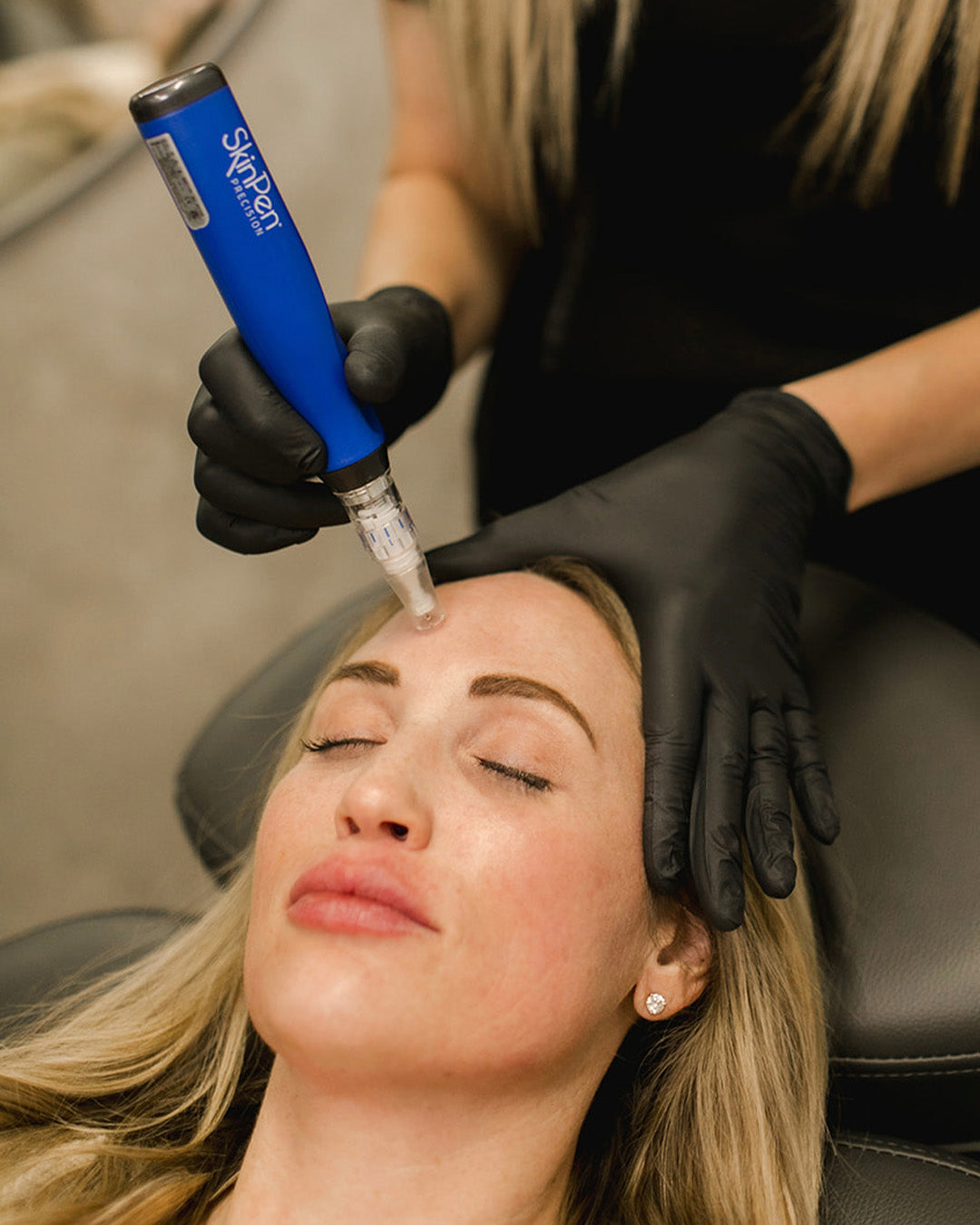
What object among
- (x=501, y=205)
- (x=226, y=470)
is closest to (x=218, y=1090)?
(x=226, y=470)

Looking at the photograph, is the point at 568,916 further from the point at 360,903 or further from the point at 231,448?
the point at 231,448

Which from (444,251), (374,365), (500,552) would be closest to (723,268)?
(444,251)

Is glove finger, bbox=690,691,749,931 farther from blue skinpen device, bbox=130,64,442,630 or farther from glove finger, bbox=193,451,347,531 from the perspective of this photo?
glove finger, bbox=193,451,347,531

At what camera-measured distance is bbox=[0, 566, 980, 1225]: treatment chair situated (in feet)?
3.53

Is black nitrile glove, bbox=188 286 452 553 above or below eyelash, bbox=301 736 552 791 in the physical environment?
above

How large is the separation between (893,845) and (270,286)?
2.77 ft

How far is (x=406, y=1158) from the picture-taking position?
96cm

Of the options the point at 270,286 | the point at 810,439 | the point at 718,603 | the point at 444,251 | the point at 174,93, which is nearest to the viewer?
the point at 174,93

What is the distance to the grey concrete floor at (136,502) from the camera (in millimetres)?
2307

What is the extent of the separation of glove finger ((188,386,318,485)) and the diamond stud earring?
0.60 metres

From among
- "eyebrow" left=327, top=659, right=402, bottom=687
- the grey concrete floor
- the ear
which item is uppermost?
"eyebrow" left=327, top=659, right=402, bottom=687

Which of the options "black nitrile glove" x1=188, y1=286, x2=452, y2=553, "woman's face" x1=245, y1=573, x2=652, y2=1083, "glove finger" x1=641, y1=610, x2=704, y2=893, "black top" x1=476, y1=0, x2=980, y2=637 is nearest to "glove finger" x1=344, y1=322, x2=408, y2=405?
"black nitrile glove" x1=188, y1=286, x2=452, y2=553

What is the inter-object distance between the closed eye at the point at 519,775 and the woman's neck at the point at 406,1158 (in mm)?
263

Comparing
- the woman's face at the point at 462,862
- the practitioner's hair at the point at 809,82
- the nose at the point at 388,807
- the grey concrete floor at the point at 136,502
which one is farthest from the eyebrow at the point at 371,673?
the grey concrete floor at the point at 136,502
